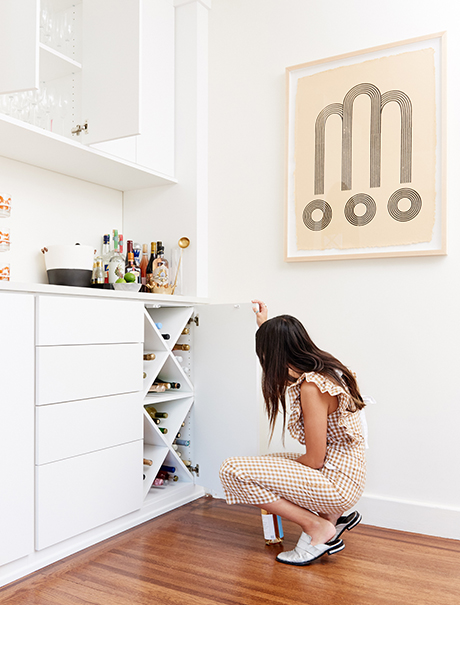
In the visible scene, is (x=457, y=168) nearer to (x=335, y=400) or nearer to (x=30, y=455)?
(x=335, y=400)

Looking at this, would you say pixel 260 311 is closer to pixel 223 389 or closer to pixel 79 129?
pixel 223 389

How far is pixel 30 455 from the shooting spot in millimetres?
1896

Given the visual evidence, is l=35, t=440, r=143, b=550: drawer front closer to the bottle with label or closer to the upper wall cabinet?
the bottle with label

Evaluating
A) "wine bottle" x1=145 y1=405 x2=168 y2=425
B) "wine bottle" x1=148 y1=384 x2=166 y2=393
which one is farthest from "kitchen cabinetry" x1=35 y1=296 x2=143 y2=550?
"wine bottle" x1=145 y1=405 x2=168 y2=425

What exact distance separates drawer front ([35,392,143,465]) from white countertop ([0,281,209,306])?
15.8 inches

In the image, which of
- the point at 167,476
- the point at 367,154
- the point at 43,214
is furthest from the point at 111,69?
the point at 167,476

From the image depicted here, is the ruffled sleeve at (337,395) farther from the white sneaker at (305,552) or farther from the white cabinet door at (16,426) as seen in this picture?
the white cabinet door at (16,426)

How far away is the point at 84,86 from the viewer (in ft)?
7.72

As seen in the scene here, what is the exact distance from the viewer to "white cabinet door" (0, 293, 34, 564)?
1.81 m

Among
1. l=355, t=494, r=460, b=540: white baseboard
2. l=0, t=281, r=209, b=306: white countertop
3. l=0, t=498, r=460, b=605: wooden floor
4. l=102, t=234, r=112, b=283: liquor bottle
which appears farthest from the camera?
l=102, t=234, r=112, b=283: liquor bottle

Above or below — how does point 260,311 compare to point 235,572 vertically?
above

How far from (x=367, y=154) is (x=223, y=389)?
125 centimetres

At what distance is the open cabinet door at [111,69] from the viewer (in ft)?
7.26

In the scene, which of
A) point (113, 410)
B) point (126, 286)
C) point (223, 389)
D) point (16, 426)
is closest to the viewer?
point (16, 426)
